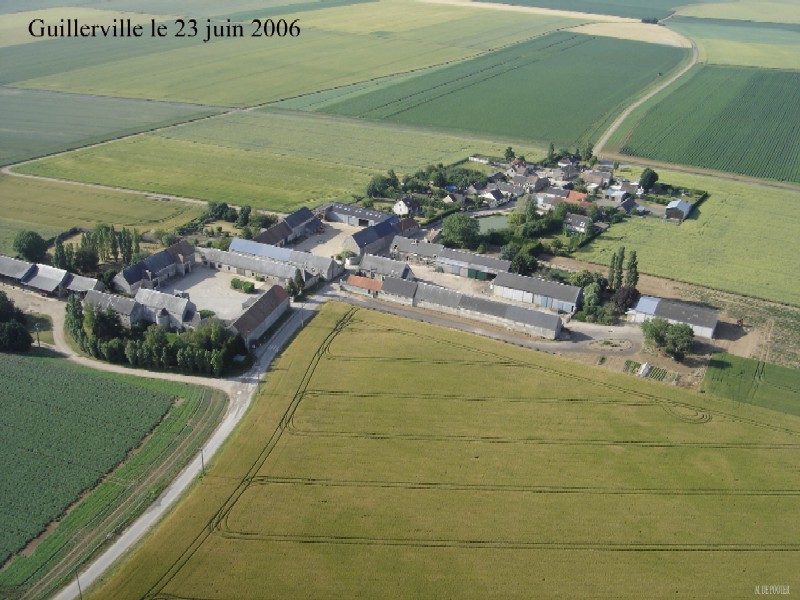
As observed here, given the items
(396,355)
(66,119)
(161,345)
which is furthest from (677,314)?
(66,119)

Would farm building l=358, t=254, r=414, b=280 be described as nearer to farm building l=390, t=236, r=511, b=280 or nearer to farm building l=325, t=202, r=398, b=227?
farm building l=390, t=236, r=511, b=280

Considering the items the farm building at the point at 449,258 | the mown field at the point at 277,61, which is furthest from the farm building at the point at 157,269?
the mown field at the point at 277,61

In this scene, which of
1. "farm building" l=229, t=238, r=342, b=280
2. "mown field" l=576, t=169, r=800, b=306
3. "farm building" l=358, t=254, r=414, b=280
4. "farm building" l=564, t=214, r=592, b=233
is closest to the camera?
"farm building" l=358, t=254, r=414, b=280

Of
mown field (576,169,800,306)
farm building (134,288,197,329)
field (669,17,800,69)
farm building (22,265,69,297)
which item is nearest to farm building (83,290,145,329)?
farm building (134,288,197,329)

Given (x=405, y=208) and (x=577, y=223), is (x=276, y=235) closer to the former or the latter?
(x=405, y=208)

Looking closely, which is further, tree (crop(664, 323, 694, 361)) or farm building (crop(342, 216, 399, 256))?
farm building (crop(342, 216, 399, 256))

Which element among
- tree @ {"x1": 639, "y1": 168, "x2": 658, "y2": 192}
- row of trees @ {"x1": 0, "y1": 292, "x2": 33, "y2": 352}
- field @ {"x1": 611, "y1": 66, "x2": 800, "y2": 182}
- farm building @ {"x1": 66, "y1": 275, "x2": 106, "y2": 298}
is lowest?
row of trees @ {"x1": 0, "y1": 292, "x2": 33, "y2": 352}

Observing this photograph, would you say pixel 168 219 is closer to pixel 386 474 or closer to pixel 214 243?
pixel 214 243

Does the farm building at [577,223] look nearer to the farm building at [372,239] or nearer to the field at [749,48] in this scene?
the farm building at [372,239]
